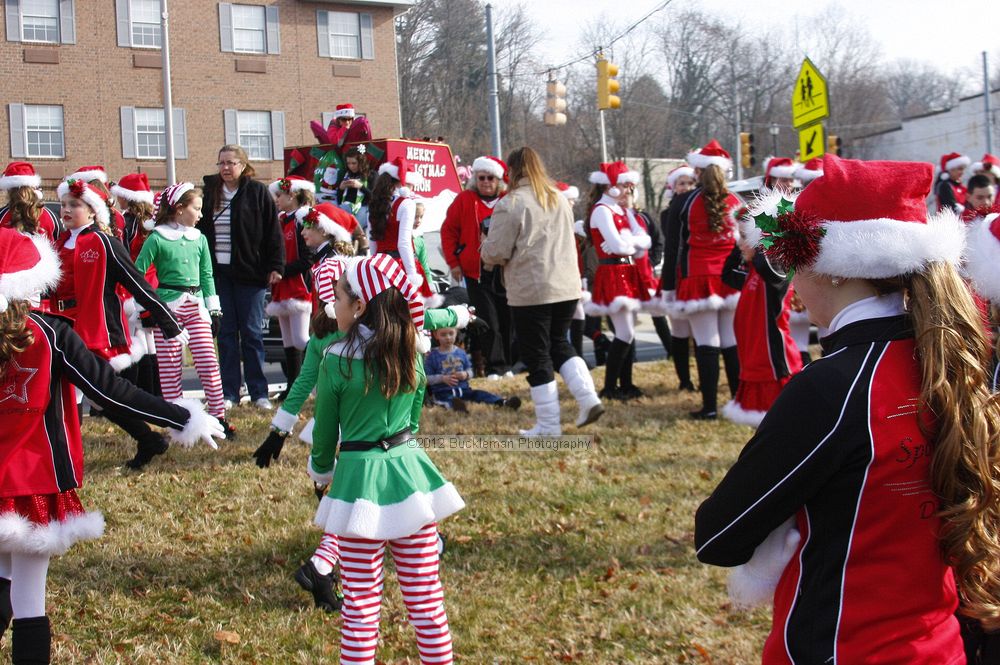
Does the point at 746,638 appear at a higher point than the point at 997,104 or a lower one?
lower

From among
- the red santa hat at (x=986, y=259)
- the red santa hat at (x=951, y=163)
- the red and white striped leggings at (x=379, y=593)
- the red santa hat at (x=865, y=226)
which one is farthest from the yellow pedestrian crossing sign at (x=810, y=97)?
the red santa hat at (x=865, y=226)

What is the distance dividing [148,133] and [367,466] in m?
28.9

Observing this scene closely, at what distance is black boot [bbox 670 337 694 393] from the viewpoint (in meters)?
9.64

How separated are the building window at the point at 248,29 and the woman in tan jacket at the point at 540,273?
85.5ft

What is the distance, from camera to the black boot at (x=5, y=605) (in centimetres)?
367

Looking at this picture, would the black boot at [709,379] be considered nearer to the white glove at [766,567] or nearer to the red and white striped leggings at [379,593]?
the red and white striped leggings at [379,593]

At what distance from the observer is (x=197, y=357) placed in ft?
25.3

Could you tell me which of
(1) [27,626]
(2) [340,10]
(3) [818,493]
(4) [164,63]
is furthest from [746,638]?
(2) [340,10]

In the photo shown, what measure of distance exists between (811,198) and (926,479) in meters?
0.67

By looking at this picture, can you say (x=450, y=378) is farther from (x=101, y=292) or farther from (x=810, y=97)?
(x=810, y=97)

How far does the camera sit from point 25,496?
3.54 metres

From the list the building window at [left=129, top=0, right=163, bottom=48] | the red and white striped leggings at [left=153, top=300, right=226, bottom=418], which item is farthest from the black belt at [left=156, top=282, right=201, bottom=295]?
the building window at [left=129, top=0, right=163, bottom=48]

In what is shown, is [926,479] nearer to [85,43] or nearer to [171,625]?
[171,625]

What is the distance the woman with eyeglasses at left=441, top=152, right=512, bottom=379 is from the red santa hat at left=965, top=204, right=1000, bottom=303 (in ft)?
18.8
